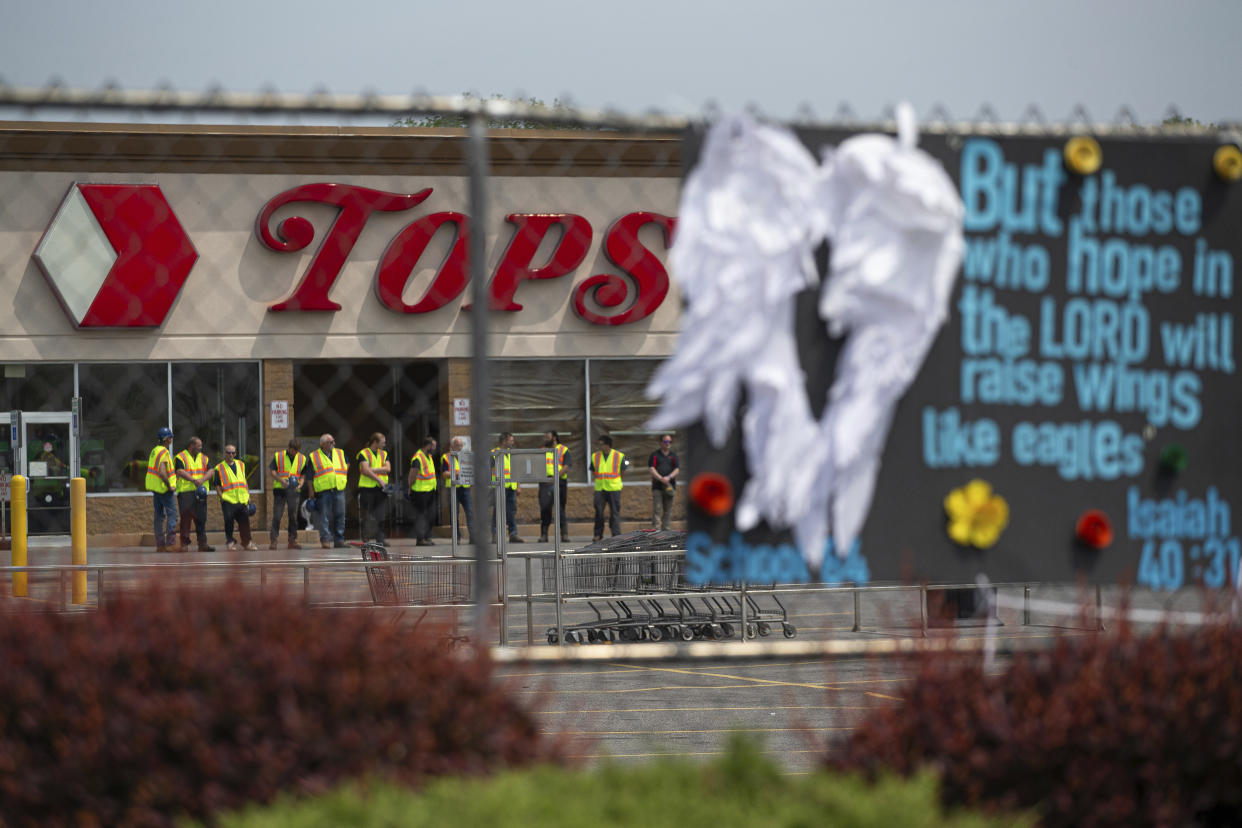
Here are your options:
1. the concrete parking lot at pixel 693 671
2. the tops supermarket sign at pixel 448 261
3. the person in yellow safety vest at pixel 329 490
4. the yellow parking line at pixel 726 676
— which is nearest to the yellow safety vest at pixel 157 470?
the person in yellow safety vest at pixel 329 490

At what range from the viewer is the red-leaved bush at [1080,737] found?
3.76 meters

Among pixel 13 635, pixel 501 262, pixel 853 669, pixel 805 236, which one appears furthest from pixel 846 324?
pixel 501 262

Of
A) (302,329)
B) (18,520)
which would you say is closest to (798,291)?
(18,520)

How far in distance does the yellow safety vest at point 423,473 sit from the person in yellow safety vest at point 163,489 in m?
4.16

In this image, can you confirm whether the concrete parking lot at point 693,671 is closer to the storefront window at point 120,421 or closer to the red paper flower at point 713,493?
the red paper flower at point 713,493

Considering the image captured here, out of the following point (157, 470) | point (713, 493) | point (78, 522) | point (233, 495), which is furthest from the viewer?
point (233, 495)

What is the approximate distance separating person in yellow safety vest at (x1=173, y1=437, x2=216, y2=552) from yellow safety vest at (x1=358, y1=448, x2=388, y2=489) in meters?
2.64

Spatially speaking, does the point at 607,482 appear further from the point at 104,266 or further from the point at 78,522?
the point at 78,522

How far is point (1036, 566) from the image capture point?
506cm

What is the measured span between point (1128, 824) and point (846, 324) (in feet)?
6.10

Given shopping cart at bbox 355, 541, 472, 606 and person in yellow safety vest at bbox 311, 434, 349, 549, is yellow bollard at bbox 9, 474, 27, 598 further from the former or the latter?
person in yellow safety vest at bbox 311, 434, 349, 549

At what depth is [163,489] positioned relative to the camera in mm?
24281

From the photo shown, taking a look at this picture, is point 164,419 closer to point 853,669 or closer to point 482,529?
point 853,669

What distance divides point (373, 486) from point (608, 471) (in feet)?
15.3
